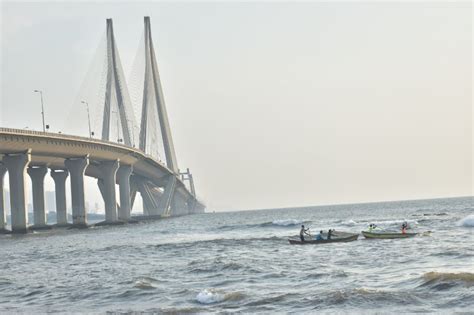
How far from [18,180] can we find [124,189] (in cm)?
4667

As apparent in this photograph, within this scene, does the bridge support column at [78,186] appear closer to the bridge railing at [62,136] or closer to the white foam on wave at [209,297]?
the bridge railing at [62,136]

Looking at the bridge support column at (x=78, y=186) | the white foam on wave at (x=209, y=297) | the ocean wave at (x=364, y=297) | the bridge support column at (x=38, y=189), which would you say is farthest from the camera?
the bridge support column at (x=38, y=189)

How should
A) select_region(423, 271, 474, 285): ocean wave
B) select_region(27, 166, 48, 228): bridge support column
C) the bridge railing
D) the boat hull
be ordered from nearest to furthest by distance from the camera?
select_region(423, 271, 474, 285): ocean wave, the boat hull, the bridge railing, select_region(27, 166, 48, 228): bridge support column

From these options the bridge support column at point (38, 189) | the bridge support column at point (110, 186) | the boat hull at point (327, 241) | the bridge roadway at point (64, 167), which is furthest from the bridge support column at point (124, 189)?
the boat hull at point (327, 241)

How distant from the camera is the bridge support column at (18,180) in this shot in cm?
10444

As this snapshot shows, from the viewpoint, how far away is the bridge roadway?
104m

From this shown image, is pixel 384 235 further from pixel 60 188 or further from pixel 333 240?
pixel 60 188

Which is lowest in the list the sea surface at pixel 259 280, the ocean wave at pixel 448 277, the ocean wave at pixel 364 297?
the sea surface at pixel 259 280

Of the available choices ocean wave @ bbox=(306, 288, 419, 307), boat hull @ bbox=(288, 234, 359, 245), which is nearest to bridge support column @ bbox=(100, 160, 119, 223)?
boat hull @ bbox=(288, 234, 359, 245)

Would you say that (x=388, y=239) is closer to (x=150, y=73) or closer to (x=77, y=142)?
(x=77, y=142)

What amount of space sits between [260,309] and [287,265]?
15.1m

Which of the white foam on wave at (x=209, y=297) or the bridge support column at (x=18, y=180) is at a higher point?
the bridge support column at (x=18, y=180)

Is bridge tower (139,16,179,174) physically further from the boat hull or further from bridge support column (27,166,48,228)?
the boat hull

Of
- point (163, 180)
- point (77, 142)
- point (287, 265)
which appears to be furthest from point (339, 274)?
point (163, 180)
